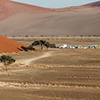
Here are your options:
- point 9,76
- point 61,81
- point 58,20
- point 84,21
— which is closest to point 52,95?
point 61,81

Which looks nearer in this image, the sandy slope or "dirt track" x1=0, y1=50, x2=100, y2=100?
"dirt track" x1=0, y1=50, x2=100, y2=100

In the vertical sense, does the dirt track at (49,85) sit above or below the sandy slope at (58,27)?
above

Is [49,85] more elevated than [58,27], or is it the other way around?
[49,85]

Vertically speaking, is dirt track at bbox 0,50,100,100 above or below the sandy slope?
above

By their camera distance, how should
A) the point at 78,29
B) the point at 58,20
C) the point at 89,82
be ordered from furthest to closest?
the point at 58,20
the point at 78,29
the point at 89,82

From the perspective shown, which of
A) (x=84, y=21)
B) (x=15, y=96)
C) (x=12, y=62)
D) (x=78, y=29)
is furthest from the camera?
(x=84, y=21)

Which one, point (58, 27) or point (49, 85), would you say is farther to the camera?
point (58, 27)

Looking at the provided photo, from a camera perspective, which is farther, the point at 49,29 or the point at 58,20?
the point at 58,20

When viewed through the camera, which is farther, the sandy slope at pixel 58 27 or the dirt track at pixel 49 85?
the sandy slope at pixel 58 27

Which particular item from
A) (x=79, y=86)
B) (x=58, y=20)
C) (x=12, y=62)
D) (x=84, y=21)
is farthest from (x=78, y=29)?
(x=79, y=86)

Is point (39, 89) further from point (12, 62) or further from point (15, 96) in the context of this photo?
point (12, 62)

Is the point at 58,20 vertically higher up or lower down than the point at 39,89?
lower down

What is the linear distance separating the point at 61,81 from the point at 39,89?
3.39 metres

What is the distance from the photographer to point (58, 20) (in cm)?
19538
